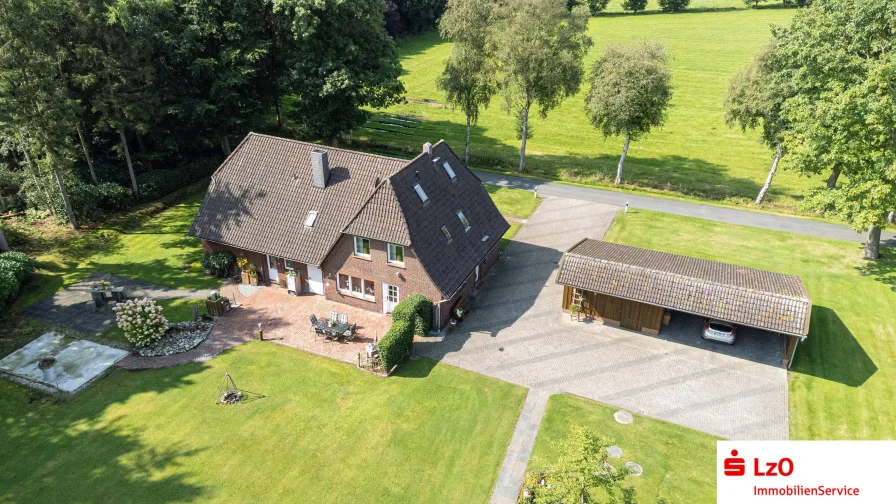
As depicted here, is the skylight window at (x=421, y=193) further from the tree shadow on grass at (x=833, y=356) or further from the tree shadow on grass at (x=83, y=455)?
the tree shadow on grass at (x=833, y=356)

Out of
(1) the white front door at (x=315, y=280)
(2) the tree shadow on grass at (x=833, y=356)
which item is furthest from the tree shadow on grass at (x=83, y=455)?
(2) the tree shadow on grass at (x=833, y=356)

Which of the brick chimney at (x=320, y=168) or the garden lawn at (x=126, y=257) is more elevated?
the brick chimney at (x=320, y=168)

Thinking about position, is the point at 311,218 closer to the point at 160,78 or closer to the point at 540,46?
the point at 160,78

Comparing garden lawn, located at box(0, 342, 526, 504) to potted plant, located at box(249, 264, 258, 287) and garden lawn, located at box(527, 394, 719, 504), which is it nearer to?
garden lawn, located at box(527, 394, 719, 504)

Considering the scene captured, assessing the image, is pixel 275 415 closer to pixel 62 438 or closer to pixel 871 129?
pixel 62 438

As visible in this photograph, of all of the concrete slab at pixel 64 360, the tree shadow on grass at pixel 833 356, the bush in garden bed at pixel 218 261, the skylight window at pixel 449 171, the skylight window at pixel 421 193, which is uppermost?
the skylight window at pixel 449 171

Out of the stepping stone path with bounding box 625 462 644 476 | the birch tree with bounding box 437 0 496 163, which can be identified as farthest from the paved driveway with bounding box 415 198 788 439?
the birch tree with bounding box 437 0 496 163

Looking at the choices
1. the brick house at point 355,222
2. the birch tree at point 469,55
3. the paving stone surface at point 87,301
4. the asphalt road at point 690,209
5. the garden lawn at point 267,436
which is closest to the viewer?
the garden lawn at point 267,436
